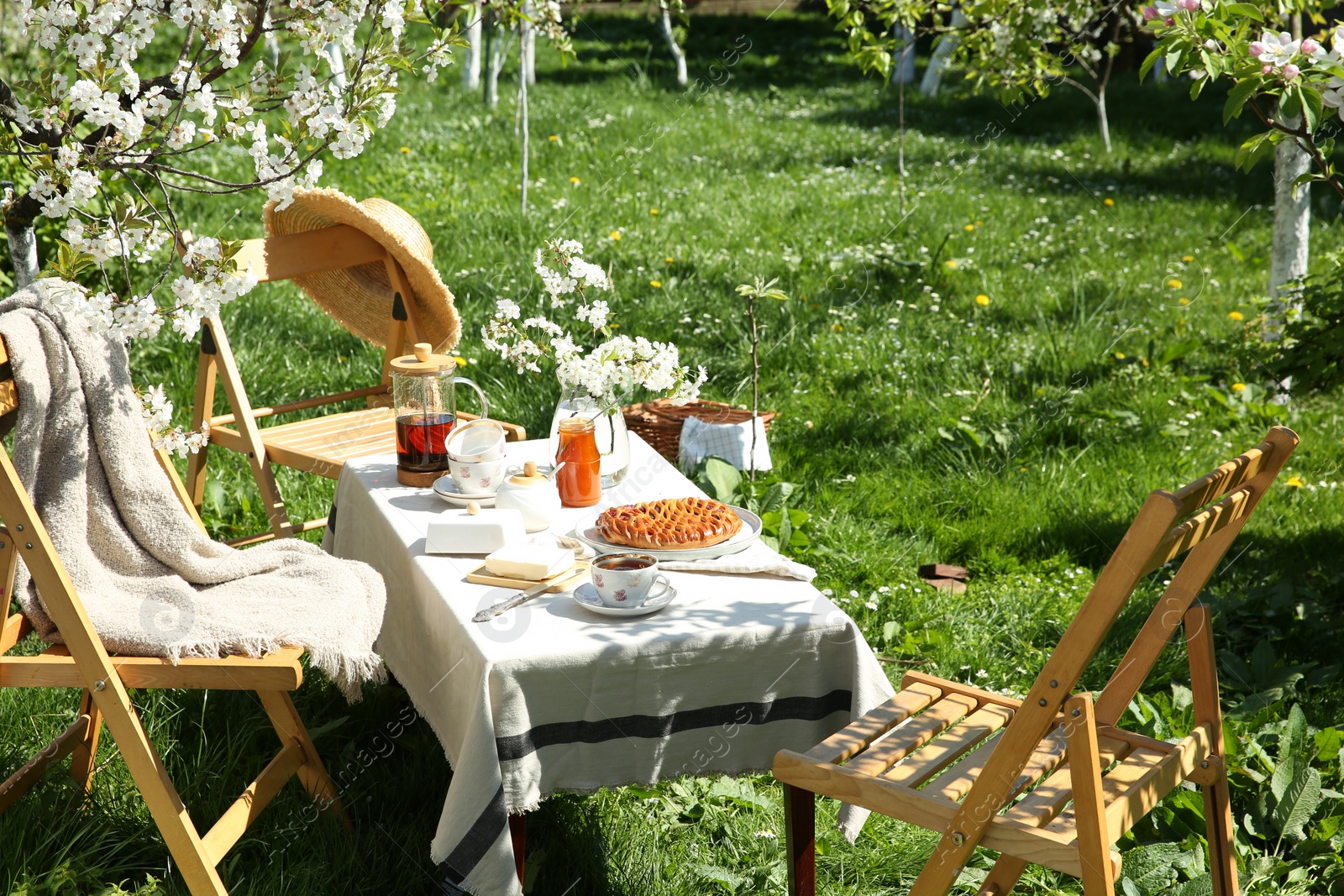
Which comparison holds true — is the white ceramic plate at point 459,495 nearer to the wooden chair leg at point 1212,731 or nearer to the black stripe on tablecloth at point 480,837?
the black stripe on tablecloth at point 480,837

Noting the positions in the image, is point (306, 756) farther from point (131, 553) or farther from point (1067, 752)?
point (1067, 752)

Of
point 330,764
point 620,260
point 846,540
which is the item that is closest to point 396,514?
point 330,764

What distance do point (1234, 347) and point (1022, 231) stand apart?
2.56m

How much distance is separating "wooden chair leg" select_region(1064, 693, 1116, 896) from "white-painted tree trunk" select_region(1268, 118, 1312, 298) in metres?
4.24

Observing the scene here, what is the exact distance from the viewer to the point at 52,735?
2.83 metres

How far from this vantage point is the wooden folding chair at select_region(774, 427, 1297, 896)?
1755mm

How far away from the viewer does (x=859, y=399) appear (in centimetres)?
520

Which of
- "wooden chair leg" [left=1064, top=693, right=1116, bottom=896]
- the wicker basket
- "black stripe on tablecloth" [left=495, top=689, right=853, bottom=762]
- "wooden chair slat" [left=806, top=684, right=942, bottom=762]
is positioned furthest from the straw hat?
"wooden chair leg" [left=1064, top=693, right=1116, bottom=896]

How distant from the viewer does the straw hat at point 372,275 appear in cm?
353

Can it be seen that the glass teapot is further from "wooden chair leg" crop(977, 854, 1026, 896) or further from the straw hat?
"wooden chair leg" crop(977, 854, 1026, 896)

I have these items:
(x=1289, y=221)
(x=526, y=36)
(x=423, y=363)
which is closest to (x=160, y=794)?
(x=423, y=363)

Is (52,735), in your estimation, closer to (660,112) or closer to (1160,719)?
(1160,719)

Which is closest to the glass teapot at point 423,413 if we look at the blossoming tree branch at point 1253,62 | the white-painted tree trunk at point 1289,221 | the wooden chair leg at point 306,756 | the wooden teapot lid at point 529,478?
the wooden teapot lid at point 529,478

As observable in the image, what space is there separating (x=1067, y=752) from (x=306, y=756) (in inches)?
62.5
